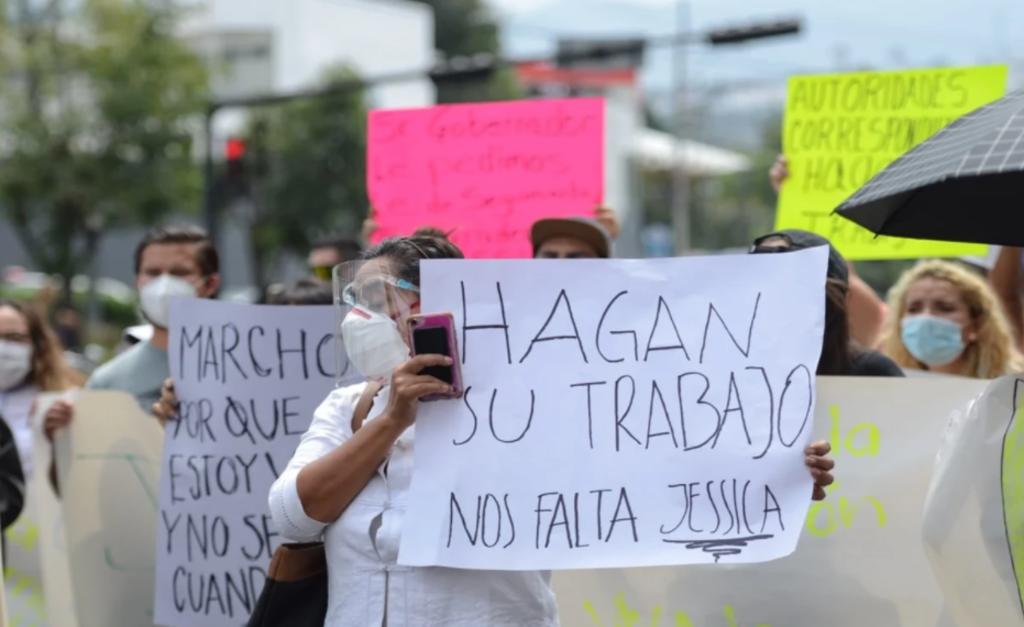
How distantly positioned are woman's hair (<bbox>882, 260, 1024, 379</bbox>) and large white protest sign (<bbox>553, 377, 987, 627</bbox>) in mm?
858

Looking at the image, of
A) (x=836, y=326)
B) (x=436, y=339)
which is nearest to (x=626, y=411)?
(x=436, y=339)

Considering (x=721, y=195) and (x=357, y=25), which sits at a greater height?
(x=357, y=25)

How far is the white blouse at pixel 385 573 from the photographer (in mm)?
2697

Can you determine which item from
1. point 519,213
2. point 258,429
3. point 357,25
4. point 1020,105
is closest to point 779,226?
point 519,213

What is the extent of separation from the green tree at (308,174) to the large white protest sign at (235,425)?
1097 inches

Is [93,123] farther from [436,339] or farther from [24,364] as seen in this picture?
[436,339]

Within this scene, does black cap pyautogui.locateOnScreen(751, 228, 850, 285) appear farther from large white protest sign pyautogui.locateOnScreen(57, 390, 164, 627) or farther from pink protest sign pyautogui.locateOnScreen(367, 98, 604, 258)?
large white protest sign pyautogui.locateOnScreen(57, 390, 164, 627)

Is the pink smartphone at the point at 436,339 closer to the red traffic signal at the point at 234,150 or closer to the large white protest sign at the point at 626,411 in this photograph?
the large white protest sign at the point at 626,411

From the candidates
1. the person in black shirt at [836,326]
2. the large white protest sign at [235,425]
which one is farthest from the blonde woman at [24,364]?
the person in black shirt at [836,326]

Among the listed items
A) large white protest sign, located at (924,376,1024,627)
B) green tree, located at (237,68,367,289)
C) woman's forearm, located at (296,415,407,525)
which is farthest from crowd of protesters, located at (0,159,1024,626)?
green tree, located at (237,68,367,289)

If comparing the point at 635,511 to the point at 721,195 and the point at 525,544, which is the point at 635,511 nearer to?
the point at 525,544

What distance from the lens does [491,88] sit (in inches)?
1719

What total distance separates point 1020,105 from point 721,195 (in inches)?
2052

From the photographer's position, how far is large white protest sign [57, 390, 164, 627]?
4.43m
